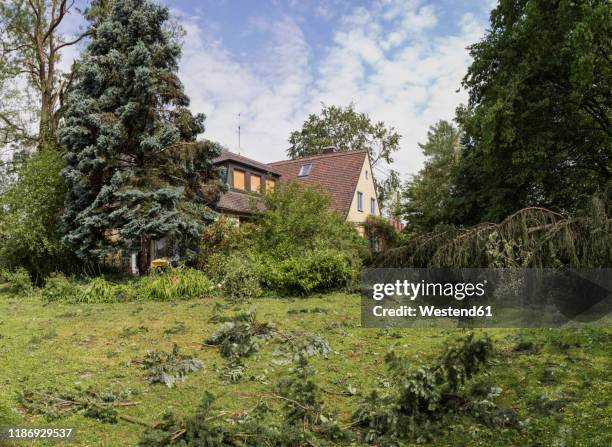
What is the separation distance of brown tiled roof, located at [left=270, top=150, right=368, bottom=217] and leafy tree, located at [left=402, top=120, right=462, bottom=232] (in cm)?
342

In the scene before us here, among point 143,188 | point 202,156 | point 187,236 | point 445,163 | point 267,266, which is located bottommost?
point 267,266

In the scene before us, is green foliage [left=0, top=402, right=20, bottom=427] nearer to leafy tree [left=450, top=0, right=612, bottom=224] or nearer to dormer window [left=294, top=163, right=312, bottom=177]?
leafy tree [left=450, top=0, right=612, bottom=224]

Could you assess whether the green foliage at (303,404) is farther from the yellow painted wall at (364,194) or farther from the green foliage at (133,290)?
the yellow painted wall at (364,194)

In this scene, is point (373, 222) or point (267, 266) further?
point (373, 222)

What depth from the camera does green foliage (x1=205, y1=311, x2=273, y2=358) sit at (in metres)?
6.74

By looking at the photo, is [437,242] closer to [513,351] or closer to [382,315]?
[382,315]

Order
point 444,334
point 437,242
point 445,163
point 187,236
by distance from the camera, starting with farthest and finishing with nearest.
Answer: point 445,163, point 187,236, point 437,242, point 444,334

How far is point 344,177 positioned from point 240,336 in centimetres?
2146

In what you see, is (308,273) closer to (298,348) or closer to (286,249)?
(286,249)

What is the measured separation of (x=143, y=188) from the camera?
14.3 metres

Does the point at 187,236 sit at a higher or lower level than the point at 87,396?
higher

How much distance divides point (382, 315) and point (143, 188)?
856 centimetres

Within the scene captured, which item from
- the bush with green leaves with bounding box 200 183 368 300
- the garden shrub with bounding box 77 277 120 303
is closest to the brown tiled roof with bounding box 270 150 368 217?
the bush with green leaves with bounding box 200 183 368 300

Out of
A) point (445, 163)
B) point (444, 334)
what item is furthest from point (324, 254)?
point (445, 163)
